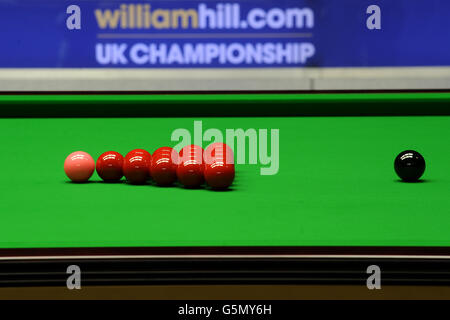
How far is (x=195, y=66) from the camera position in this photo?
4.94 m

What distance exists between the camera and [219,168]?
2158 mm

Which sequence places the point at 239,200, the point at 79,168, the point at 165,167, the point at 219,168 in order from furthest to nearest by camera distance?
1. the point at 79,168
2. the point at 165,167
3. the point at 219,168
4. the point at 239,200

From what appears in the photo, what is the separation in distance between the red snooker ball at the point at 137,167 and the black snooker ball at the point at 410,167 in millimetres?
904

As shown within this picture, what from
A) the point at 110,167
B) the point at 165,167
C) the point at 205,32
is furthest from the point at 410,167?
the point at 205,32

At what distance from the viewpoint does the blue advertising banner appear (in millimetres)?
4934

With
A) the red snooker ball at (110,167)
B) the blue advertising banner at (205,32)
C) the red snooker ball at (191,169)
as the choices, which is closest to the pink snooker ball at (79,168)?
the red snooker ball at (110,167)

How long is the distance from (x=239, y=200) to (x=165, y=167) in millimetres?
394

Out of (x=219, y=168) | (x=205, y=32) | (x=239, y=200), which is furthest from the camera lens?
(x=205, y=32)

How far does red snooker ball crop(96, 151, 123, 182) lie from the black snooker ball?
40.0 inches

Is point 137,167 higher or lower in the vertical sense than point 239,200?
higher

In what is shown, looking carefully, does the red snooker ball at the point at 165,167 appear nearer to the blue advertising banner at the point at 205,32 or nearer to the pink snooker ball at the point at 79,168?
the pink snooker ball at the point at 79,168

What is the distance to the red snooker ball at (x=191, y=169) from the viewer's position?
2.21 meters

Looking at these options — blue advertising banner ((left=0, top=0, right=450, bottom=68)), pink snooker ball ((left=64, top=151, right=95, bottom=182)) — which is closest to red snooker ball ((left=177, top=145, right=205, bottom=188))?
pink snooker ball ((left=64, top=151, right=95, bottom=182))

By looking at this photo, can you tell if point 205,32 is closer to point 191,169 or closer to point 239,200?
point 191,169
